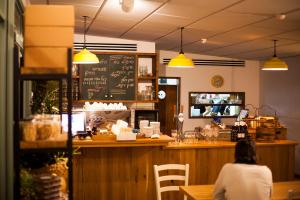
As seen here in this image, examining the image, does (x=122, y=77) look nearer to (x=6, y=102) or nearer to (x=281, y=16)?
(x=281, y=16)

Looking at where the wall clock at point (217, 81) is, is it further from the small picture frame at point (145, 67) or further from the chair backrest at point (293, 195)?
the chair backrest at point (293, 195)

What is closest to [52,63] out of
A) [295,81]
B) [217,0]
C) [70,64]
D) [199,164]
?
[70,64]

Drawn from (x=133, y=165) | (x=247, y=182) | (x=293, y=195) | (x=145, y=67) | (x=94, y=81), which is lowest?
(x=133, y=165)

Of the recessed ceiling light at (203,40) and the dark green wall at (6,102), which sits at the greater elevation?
the recessed ceiling light at (203,40)

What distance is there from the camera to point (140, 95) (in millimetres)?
6984

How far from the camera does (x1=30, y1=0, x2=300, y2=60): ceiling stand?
14.2 ft

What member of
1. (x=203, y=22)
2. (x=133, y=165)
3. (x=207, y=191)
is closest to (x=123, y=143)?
(x=133, y=165)

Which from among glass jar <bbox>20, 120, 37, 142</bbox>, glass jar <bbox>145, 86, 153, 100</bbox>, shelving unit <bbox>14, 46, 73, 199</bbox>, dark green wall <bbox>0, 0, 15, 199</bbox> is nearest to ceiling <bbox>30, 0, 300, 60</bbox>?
glass jar <bbox>145, 86, 153, 100</bbox>

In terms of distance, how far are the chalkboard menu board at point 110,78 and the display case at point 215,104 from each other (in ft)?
9.01

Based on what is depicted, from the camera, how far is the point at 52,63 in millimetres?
2166

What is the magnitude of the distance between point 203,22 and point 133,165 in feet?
7.66

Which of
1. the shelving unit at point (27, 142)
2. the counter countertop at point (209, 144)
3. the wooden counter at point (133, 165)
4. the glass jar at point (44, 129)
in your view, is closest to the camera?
the shelving unit at point (27, 142)

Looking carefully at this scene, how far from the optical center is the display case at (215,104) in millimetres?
9430

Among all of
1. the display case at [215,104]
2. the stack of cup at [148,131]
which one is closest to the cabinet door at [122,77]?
the stack of cup at [148,131]
